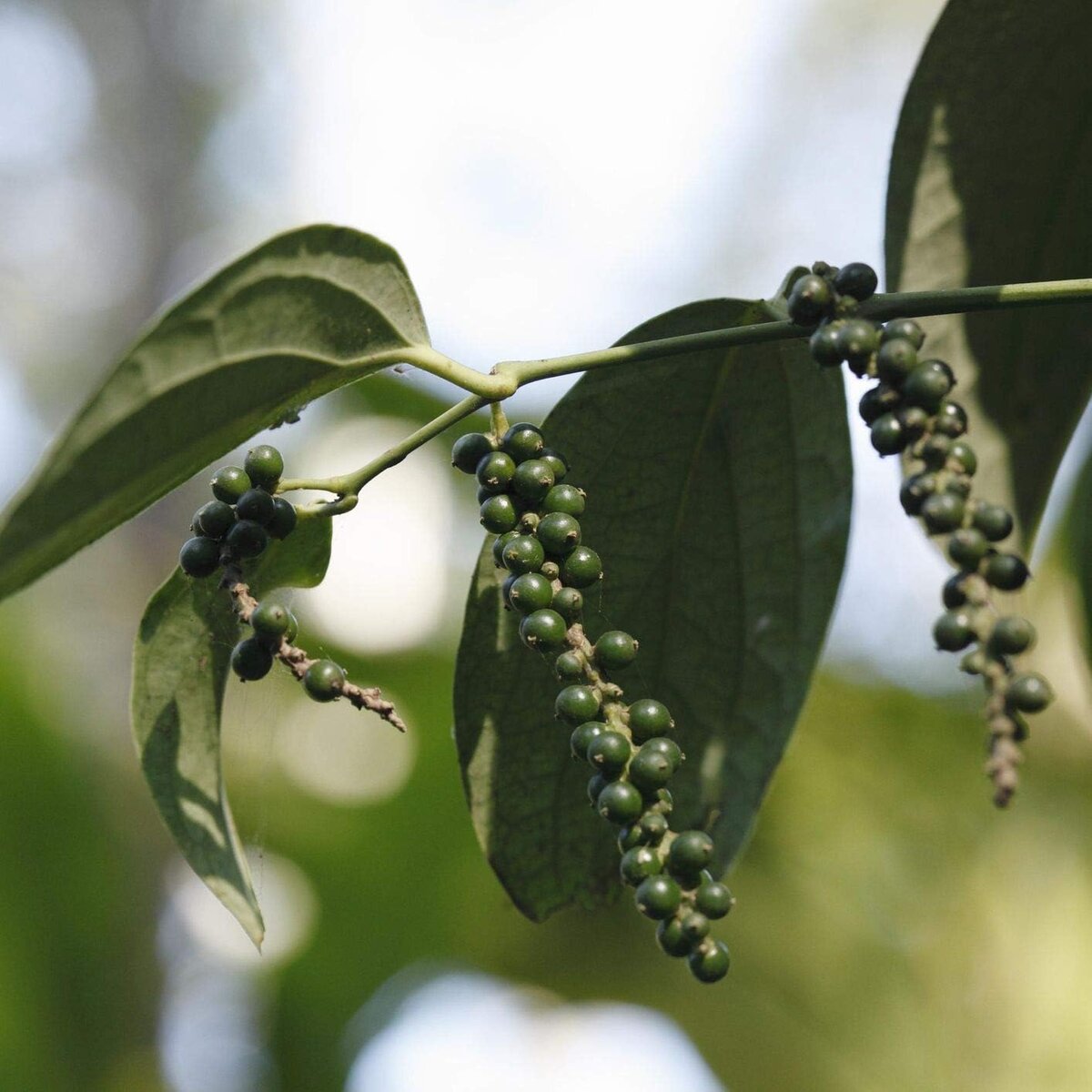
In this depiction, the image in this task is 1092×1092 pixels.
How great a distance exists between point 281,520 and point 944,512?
37cm

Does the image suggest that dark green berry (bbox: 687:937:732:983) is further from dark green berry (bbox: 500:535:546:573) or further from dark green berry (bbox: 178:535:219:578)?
dark green berry (bbox: 178:535:219:578)

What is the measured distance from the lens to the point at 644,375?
0.93 m

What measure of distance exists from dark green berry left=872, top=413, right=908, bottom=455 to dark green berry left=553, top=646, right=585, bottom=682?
19 cm

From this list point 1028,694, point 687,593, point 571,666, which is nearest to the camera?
point 1028,694

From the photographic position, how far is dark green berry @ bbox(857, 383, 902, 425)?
67cm

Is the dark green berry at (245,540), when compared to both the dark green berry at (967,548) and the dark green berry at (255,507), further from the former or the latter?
the dark green berry at (967,548)

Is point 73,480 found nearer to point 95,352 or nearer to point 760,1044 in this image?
point 760,1044

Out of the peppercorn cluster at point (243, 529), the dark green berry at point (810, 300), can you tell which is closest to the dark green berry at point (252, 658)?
the peppercorn cluster at point (243, 529)

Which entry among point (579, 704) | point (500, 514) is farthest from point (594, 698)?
point (500, 514)

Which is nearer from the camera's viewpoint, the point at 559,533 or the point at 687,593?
the point at 559,533

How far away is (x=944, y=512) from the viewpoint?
64cm

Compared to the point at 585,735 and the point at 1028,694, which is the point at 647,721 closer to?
the point at 585,735

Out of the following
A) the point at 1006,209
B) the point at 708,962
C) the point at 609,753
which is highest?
the point at 1006,209

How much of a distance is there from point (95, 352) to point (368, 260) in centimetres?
485
